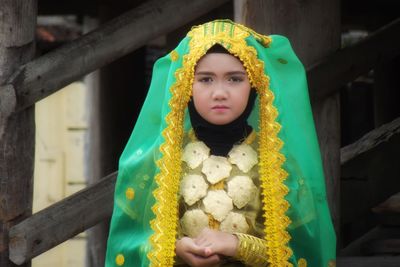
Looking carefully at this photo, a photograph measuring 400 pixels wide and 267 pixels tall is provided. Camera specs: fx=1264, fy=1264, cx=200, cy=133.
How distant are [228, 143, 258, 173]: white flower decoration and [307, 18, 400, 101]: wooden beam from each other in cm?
125

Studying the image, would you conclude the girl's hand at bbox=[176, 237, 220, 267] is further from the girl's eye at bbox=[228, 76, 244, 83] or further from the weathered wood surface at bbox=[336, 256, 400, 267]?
the weathered wood surface at bbox=[336, 256, 400, 267]

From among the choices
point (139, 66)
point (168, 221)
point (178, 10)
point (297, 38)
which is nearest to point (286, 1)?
point (297, 38)

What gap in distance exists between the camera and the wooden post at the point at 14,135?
5988 mm

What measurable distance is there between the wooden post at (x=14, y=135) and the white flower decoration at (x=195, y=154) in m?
1.68

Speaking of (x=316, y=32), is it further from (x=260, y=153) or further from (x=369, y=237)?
(x=369, y=237)

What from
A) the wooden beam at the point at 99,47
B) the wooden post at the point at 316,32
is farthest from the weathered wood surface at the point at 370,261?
the wooden beam at the point at 99,47

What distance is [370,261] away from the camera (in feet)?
20.1

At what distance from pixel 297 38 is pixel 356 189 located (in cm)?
105

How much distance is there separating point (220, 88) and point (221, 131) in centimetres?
16

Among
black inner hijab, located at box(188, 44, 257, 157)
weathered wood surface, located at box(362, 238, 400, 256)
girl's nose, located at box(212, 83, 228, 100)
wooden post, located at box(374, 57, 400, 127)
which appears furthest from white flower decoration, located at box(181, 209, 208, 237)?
wooden post, located at box(374, 57, 400, 127)

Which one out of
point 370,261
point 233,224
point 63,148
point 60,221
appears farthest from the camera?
point 63,148

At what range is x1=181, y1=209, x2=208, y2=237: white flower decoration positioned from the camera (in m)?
4.38

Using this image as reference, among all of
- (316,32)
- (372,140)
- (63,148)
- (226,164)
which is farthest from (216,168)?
(63,148)

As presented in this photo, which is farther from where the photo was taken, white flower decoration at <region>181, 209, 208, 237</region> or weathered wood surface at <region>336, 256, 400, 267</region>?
weathered wood surface at <region>336, 256, 400, 267</region>
